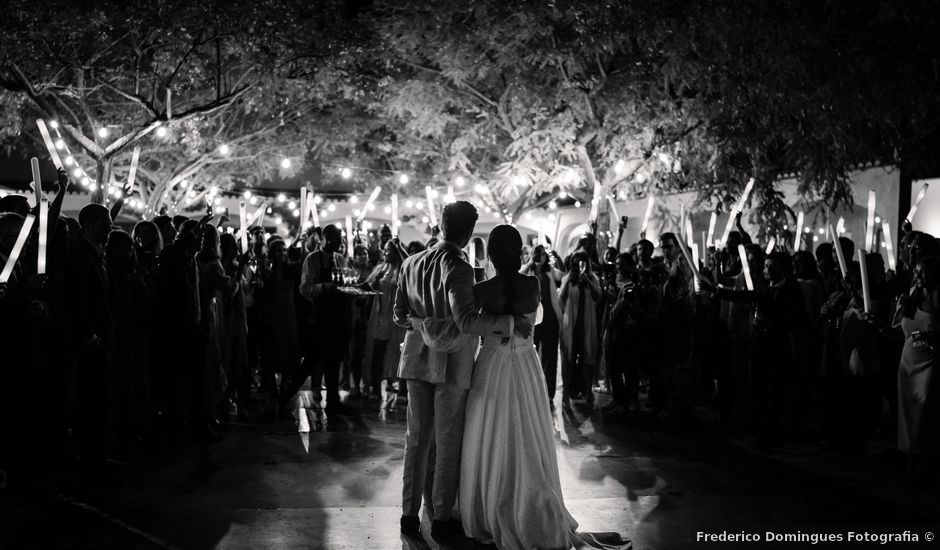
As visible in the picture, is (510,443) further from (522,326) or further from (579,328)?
(579,328)

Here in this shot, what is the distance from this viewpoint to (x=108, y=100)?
24.1 m

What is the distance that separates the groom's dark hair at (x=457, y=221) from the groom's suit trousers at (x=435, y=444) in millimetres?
1010

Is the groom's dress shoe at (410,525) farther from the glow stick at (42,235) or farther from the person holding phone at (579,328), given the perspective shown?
the person holding phone at (579,328)

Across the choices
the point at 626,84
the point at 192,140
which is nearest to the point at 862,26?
the point at 626,84

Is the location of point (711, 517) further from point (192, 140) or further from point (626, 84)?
point (192, 140)

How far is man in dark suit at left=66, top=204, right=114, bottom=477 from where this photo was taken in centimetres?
727

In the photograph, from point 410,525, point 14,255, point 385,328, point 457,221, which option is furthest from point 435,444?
point 385,328

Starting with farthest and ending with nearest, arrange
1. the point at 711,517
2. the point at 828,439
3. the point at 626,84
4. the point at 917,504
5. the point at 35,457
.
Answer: the point at 626,84, the point at 828,439, the point at 35,457, the point at 917,504, the point at 711,517

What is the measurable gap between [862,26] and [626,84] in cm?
619

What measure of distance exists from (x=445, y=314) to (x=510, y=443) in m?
0.94

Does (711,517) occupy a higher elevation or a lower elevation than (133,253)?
lower

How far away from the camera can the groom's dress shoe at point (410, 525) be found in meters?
6.27

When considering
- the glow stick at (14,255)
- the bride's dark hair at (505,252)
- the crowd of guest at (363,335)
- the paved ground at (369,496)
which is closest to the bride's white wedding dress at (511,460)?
the paved ground at (369,496)

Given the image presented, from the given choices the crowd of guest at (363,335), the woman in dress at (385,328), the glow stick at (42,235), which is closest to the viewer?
the glow stick at (42,235)
